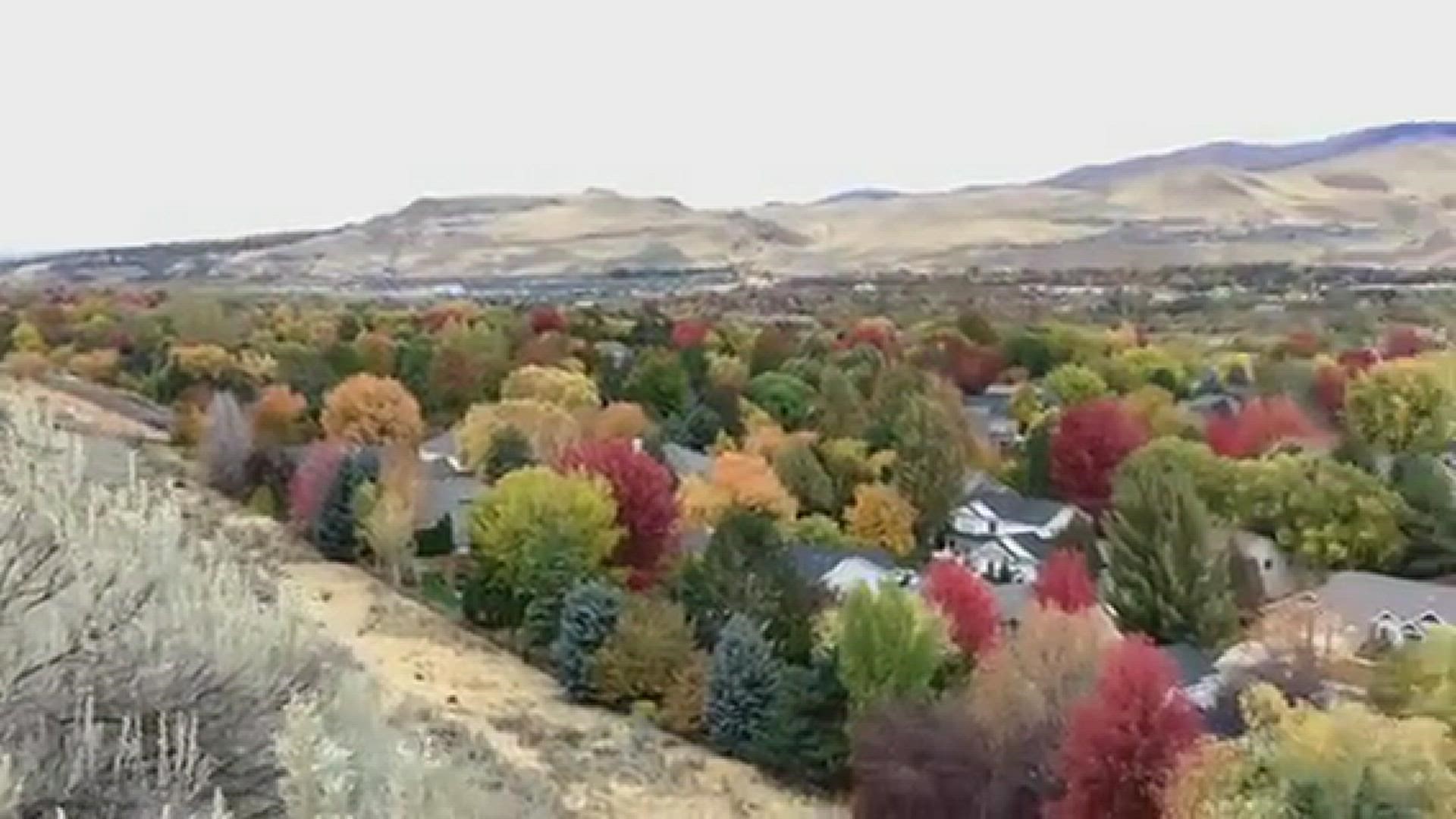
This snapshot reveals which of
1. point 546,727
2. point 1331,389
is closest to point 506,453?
point 546,727

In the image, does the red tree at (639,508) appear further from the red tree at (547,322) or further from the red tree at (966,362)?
the red tree at (547,322)

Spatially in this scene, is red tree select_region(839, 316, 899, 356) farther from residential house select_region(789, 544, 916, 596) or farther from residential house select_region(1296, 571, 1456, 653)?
residential house select_region(1296, 571, 1456, 653)

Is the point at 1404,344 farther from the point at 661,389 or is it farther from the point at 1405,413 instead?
the point at 661,389

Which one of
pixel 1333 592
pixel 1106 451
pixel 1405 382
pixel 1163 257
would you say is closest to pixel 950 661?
pixel 1333 592

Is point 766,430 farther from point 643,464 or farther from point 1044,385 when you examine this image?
point 1044,385

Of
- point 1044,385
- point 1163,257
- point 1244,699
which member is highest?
point 1244,699

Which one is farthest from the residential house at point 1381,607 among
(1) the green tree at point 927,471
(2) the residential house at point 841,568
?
(1) the green tree at point 927,471

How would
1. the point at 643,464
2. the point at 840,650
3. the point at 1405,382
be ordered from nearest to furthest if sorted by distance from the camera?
1. the point at 840,650
2. the point at 643,464
3. the point at 1405,382

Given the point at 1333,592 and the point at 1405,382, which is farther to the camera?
the point at 1405,382

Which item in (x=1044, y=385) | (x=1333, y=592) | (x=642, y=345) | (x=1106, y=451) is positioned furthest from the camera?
(x=642, y=345)
